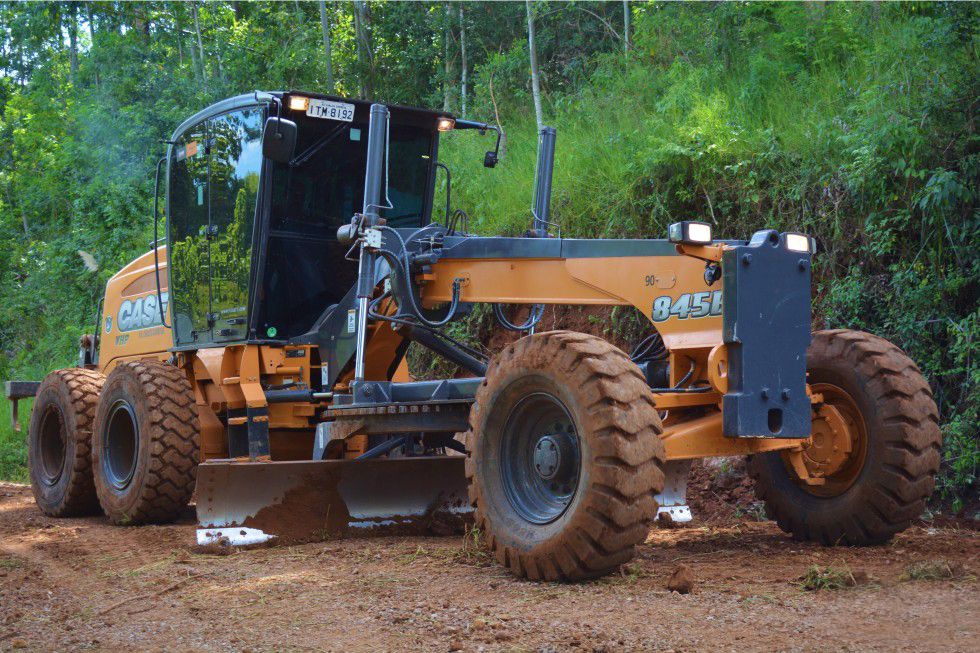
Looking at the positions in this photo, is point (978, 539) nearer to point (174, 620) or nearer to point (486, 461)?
point (486, 461)

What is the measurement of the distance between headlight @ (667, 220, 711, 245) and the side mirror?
120 inches

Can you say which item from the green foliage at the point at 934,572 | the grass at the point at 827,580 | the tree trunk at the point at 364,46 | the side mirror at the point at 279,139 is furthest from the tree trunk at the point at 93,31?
the green foliage at the point at 934,572

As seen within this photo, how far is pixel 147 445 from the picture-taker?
25.3 ft

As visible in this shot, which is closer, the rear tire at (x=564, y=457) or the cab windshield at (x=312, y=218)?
Answer: the rear tire at (x=564, y=457)

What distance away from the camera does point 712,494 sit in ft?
27.1

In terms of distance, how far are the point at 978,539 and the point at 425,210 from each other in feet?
15.6

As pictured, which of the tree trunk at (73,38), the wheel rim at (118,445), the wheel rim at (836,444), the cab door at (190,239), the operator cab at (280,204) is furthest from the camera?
the tree trunk at (73,38)

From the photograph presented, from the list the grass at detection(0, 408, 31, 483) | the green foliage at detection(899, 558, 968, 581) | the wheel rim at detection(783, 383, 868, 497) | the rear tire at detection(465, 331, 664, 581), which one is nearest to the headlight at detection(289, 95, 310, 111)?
the rear tire at detection(465, 331, 664, 581)

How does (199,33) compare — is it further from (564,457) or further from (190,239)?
(564,457)

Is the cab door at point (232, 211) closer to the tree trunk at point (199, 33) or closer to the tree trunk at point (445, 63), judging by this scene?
the tree trunk at point (445, 63)

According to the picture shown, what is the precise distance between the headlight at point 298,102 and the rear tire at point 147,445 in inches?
88.3

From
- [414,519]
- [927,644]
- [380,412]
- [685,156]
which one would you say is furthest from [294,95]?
[927,644]

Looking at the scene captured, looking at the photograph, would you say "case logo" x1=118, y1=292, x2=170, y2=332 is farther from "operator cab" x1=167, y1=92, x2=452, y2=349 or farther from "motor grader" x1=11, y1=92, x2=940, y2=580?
"operator cab" x1=167, y1=92, x2=452, y2=349

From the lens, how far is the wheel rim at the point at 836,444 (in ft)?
18.8
